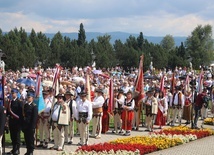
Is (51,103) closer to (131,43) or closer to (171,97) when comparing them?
(171,97)

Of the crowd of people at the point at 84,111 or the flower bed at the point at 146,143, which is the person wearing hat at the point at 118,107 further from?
the flower bed at the point at 146,143

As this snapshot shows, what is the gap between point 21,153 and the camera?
14102 millimetres

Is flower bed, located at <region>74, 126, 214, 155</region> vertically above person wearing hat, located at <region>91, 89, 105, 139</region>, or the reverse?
person wearing hat, located at <region>91, 89, 105, 139</region>

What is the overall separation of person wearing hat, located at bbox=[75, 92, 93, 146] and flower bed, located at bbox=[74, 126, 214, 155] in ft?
3.40

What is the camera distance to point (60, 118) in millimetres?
14828

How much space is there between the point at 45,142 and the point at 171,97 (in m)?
9.62

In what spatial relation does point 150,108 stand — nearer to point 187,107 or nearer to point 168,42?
point 187,107

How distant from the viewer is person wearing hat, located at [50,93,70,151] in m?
14.8

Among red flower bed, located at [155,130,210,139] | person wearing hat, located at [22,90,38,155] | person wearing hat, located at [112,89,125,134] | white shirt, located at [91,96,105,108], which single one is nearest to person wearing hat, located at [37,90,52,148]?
person wearing hat, located at [22,90,38,155]

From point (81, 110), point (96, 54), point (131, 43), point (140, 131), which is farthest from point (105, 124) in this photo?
point (131, 43)

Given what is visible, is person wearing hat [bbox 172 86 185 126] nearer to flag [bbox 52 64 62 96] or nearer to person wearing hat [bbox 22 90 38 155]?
flag [bbox 52 64 62 96]

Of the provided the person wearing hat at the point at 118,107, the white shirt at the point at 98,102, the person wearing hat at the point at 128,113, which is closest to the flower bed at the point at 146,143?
the person wearing hat at the point at 128,113

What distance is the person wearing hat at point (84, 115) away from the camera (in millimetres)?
15828

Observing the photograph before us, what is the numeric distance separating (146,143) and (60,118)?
3.20 meters
